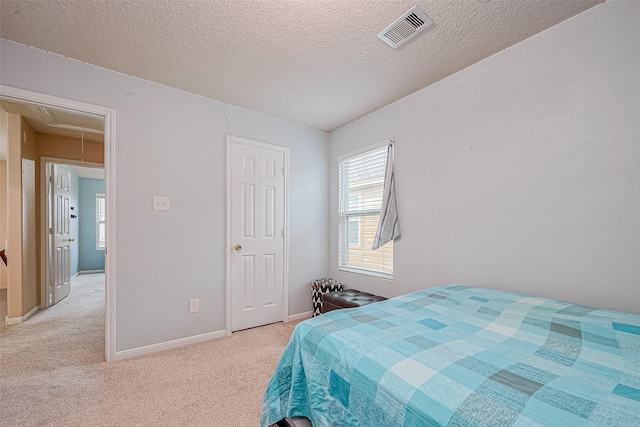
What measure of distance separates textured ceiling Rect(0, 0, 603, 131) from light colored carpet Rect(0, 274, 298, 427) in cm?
244

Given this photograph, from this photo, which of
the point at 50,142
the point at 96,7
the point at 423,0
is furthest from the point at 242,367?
the point at 50,142

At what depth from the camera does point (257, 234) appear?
3.13 meters

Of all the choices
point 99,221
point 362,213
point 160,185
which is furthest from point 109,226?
point 99,221

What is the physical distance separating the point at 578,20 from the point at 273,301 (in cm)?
348

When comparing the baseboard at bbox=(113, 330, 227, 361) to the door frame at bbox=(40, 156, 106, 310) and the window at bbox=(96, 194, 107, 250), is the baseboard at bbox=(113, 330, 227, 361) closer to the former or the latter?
the door frame at bbox=(40, 156, 106, 310)

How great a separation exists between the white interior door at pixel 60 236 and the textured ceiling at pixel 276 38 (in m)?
2.84

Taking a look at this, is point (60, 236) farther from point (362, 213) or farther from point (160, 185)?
point (362, 213)

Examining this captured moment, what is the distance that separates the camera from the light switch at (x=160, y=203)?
2498 millimetres

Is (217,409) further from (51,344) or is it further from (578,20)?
(578,20)

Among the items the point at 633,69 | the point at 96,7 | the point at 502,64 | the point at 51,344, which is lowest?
the point at 51,344

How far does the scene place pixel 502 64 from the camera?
79.7 inches

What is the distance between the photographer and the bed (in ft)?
2.19

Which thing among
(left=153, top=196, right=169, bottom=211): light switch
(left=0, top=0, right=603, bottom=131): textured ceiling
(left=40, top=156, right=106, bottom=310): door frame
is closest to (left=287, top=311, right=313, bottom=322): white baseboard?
(left=153, top=196, right=169, bottom=211): light switch

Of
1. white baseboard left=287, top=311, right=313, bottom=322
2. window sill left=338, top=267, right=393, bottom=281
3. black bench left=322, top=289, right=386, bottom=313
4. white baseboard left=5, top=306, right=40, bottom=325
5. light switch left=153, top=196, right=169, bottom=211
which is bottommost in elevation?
white baseboard left=287, top=311, right=313, bottom=322
